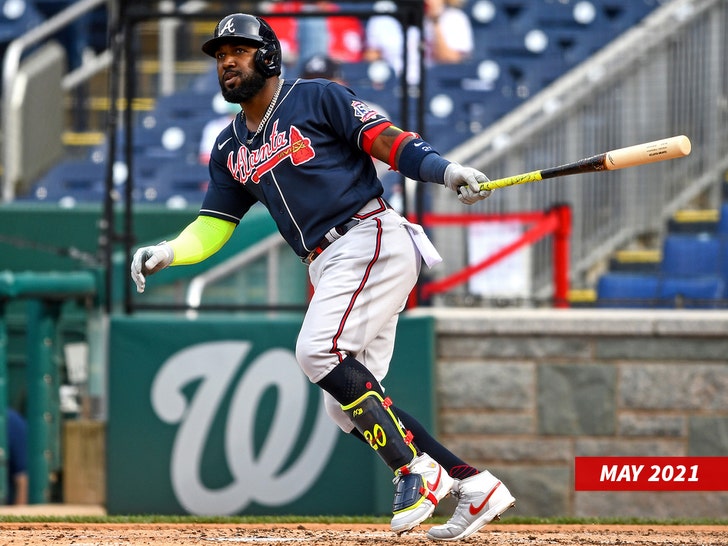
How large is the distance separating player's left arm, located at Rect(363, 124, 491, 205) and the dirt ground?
4.02 ft

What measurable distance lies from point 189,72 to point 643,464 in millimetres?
7462

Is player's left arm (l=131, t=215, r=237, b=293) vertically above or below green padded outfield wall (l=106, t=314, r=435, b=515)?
above

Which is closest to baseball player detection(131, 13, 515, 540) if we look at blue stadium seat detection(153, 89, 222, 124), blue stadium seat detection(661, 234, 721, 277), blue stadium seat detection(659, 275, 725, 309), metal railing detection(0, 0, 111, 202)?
blue stadium seat detection(659, 275, 725, 309)

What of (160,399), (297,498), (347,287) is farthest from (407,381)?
(347,287)

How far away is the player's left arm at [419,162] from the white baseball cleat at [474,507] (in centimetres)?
99

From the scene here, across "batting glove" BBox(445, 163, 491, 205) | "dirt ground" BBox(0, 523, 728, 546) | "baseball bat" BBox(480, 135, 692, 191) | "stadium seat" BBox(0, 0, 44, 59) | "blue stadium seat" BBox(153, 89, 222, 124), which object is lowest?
"dirt ground" BBox(0, 523, 728, 546)

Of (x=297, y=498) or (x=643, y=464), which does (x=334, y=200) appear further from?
(x=297, y=498)

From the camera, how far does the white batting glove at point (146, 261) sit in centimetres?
416

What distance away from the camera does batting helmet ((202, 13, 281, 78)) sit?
13.5 ft

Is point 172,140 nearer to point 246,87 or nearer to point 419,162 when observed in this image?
point 246,87

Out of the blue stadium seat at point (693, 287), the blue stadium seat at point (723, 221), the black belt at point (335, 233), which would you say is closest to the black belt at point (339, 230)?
the black belt at point (335, 233)

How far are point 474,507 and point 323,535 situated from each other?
2.04ft

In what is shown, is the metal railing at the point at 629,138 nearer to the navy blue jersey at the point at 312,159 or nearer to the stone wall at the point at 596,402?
the stone wall at the point at 596,402

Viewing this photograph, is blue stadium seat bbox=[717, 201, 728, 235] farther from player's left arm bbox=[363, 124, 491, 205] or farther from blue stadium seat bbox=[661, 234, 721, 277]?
player's left arm bbox=[363, 124, 491, 205]
